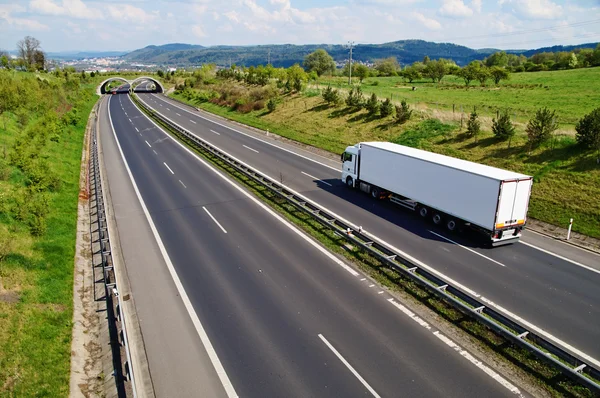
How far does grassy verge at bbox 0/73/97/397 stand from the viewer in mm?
11320

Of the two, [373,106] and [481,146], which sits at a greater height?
[373,106]

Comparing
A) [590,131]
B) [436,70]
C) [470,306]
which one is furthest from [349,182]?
[436,70]

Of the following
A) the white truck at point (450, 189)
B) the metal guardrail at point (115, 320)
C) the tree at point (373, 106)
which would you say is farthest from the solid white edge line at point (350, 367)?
the tree at point (373, 106)

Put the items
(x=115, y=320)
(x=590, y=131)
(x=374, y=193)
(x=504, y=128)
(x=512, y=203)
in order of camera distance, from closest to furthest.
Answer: (x=115, y=320)
(x=512, y=203)
(x=374, y=193)
(x=590, y=131)
(x=504, y=128)

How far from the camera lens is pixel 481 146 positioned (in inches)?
1366

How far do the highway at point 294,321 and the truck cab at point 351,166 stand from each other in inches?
310

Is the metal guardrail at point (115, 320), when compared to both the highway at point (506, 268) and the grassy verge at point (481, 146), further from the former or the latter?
the grassy verge at point (481, 146)

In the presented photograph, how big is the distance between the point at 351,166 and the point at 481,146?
1381 centimetres

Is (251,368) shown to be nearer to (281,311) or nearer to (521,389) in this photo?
(281,311)

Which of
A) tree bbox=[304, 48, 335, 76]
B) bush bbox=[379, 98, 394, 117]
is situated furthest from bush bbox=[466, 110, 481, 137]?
tree bbox=[304, 48, 335, 76]

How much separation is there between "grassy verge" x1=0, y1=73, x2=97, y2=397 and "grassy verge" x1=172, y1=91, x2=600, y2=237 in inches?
984

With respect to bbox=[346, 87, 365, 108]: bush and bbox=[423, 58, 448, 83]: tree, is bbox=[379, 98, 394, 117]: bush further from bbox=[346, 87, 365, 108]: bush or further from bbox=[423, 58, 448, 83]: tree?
bbox=[423, 58, 448, 83]: tree

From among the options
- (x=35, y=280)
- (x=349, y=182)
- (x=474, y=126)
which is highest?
(x=474, y=126)

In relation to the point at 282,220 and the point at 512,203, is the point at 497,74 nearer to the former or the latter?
the point at 512,203
